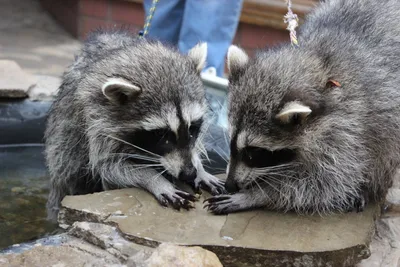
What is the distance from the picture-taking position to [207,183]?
10.5 ft

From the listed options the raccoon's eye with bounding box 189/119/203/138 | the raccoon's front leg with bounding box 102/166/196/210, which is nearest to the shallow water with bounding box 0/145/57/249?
the raccoon's front leg with bounding box 102/166/196/210

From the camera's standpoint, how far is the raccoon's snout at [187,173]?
9.98 feet

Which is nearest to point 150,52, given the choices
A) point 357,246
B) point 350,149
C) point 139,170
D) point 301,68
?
point 139,170

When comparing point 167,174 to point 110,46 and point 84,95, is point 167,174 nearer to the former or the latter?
point 84,95

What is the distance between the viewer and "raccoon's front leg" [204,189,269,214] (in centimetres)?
288

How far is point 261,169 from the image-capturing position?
2.90 metres

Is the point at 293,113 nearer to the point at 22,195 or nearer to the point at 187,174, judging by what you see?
the point at 187,174

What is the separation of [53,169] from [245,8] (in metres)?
3.34

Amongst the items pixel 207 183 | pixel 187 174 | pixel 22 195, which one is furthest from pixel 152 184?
pixel 22 195

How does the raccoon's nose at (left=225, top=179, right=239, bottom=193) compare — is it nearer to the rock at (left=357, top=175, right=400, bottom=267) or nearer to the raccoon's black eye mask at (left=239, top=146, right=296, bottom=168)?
the raccoon's black eye mask at (left=239, top=146, right=296, bottom=168)

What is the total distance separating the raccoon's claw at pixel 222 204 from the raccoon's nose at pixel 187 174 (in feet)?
0.55

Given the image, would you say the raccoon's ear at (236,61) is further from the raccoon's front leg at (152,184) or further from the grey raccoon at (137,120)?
the raccoon's front leg at (152,184)

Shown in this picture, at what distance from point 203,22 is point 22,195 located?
1812 millimetres

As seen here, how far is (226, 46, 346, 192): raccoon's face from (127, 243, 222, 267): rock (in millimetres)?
590
